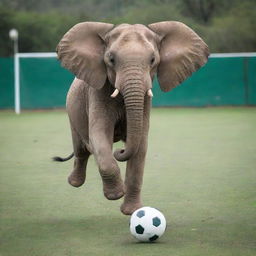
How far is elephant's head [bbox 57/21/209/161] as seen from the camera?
8.33 meters

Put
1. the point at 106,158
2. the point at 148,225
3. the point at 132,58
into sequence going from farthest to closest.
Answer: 1. the point at 106,158
2. the point at 132,58
3. the point at 148,225

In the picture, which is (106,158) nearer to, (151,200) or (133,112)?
(133,112)

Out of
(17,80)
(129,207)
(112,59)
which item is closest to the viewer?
(112,59)

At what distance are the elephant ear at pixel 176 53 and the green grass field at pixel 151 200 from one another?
1487mm

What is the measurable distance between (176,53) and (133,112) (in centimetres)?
123

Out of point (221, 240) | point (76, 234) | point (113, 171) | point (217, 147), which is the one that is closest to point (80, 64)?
point (113, 171)

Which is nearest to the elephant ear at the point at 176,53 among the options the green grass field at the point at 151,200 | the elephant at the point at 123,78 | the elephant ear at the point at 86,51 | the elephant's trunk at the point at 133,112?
the elephant at the point at 123,78

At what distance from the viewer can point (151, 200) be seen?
10359 millimetres

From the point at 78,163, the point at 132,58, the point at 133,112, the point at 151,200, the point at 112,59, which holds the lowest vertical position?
the point at 151,200

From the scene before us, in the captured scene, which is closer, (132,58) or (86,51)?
(132,58)

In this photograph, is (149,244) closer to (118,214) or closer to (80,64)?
(118,214)

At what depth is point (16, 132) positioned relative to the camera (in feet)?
68.8

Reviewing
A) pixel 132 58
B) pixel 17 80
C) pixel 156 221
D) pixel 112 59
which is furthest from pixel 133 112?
pixel 17 80

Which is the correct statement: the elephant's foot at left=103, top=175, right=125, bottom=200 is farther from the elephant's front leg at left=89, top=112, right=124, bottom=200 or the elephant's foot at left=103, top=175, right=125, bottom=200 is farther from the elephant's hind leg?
the elephant's hind leg
